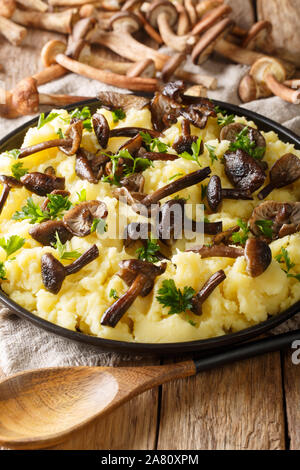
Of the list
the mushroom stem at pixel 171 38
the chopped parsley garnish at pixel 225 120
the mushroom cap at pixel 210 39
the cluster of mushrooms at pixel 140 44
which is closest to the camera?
the chopped parsley garnish at pixel 225 120

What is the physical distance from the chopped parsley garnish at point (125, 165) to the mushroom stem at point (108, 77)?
2.01 metres

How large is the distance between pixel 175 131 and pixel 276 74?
2307 mm

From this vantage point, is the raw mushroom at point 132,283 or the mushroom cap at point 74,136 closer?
the raw mushroom at point 132,283

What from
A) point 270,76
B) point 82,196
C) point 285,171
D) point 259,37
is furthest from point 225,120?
point 259,37

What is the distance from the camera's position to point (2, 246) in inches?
165

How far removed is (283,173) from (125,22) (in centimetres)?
391

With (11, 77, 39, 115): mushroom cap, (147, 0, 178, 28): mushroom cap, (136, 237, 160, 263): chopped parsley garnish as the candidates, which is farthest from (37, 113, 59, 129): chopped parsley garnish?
(147, 0, 178, 28): mushroom cap

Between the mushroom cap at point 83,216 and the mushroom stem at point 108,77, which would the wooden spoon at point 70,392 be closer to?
the mushroom cap at point 83,216

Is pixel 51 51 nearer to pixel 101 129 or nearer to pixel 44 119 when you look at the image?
pixel 44 119

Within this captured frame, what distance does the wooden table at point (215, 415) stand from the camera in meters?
3.60

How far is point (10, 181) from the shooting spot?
4652mm

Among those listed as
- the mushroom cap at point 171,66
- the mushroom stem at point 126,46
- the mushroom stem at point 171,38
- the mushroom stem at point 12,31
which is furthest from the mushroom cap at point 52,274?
the mushroom stem at point 12,31
